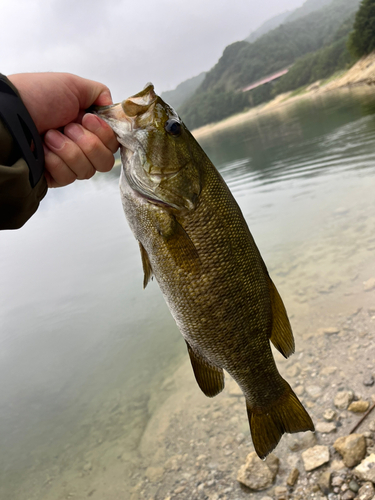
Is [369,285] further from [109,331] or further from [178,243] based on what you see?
[109,331]

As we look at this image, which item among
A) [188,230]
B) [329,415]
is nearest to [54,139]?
[188,230]

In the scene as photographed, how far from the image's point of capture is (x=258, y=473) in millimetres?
3705

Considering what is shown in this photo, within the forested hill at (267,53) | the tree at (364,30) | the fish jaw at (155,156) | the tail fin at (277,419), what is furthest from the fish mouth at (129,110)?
the forested hill at (267,53)

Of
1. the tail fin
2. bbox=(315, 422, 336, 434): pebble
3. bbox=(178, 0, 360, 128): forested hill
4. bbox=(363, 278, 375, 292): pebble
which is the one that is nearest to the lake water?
bbox=(363, 278, 375, 292): pebble

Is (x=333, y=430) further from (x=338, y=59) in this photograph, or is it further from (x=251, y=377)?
(x=338, y=59)

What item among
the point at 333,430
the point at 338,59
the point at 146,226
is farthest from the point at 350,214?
the point at 338,59

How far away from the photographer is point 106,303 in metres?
9.88

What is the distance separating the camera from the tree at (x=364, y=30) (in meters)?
47.2

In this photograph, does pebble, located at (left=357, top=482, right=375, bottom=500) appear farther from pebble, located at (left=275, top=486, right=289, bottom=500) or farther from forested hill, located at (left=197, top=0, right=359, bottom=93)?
forested hill, located at (left=197, top=0, right=359, bottom=93)

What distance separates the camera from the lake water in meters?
5.65

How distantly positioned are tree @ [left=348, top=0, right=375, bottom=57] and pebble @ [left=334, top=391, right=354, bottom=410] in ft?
183

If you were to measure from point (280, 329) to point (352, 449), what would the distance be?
1968mm

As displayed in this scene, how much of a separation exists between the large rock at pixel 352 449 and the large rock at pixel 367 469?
0.31ft

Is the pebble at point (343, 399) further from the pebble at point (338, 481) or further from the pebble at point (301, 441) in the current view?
the pebble at point (338, 481)
